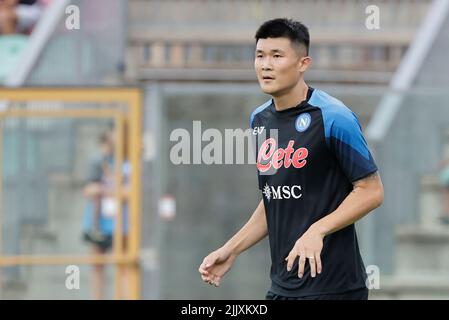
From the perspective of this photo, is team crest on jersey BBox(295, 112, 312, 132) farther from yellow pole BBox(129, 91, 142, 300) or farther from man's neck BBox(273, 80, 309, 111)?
yellow pole BBox(129, 91, 142, 300)

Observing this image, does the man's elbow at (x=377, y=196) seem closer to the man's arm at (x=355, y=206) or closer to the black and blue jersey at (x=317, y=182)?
the man's arm at (x=355, y=206)

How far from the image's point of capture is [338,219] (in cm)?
543

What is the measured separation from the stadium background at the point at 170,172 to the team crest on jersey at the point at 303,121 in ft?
16.0

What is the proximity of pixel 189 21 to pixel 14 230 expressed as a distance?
102 inches

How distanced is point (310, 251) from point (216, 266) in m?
0.75

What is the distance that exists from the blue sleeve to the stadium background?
4932 mm

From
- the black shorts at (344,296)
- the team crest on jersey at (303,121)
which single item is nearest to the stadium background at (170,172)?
the black shorts at (344,296)

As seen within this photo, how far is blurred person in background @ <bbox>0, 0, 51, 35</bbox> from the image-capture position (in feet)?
38.9

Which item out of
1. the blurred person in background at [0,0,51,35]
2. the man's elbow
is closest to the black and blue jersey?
the man's elbow

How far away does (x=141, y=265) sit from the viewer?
1073cm

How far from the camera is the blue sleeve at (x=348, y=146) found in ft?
18.1

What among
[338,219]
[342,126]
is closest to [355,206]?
[338,219]

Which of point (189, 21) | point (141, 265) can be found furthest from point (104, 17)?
point (141, 265)

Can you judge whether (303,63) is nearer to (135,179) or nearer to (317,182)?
(317,182)
